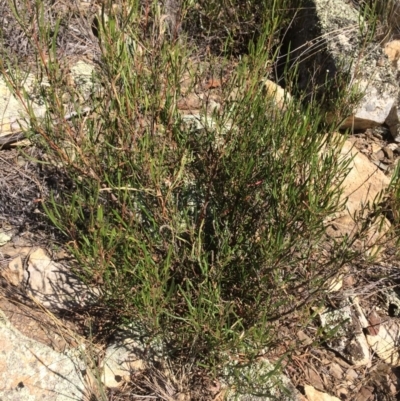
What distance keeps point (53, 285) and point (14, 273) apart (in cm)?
22

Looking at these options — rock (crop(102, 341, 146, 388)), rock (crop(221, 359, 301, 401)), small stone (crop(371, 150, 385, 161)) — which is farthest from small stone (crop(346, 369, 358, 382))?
small stone (crop(371, 150, 385, 161))

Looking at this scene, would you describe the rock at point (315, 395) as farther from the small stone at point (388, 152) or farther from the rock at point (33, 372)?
the small stone at point (388, 152)

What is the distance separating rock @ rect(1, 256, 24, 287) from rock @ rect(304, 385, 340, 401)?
59.4 inches

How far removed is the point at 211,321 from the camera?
6.57 feet

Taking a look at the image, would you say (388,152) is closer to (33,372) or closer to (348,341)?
(348,341)

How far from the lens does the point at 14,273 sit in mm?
2561

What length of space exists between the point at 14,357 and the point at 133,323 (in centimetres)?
56

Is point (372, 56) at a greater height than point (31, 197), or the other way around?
point (372, 56)

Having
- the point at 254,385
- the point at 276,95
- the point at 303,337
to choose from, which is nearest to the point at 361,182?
the point at 276,95

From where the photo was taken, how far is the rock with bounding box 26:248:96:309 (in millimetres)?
2479

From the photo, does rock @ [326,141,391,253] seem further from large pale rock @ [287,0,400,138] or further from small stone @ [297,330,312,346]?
small stone @ [297,330,312,346]

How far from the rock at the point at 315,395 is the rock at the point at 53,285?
1123 millimetres

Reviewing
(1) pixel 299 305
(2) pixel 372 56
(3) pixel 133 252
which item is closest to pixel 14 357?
(3) pixel 133 252

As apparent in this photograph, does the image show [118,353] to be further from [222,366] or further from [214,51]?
[214,51]
